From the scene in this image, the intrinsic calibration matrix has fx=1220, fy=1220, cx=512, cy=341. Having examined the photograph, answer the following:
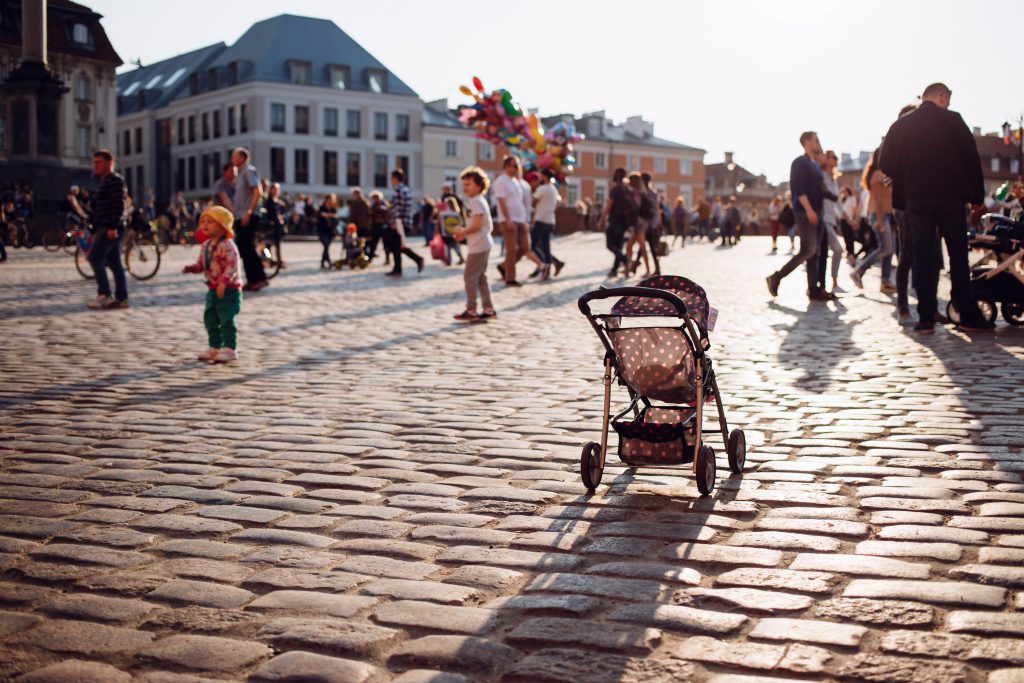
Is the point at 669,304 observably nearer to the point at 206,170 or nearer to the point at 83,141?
the point at 83,141

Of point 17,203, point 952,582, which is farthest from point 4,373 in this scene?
point 17,203

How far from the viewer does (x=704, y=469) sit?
4855 mm

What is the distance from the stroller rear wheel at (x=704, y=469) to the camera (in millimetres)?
4852

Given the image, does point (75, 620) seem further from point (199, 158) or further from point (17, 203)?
point (199, 158)

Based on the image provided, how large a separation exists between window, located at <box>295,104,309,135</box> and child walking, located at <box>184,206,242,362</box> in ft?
231

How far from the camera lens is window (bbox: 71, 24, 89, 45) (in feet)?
221

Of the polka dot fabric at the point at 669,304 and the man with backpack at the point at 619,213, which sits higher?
the man with backpack at the point at 619,213

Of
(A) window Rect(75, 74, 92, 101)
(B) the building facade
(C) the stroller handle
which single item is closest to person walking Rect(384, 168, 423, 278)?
(C) the stroller handle

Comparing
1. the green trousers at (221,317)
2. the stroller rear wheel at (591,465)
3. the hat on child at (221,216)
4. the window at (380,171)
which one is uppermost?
the window at (380,171)

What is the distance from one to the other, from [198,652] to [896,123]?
9.60 meters

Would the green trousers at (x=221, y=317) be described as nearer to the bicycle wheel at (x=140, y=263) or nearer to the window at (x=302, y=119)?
the bicycle wheel at (x=140, y=263)

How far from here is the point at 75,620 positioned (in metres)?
3.43

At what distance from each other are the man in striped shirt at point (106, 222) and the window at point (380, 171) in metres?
67.5

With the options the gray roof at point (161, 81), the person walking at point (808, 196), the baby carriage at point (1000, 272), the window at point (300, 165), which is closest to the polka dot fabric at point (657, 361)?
the baby carriage at point (1000, 272)
